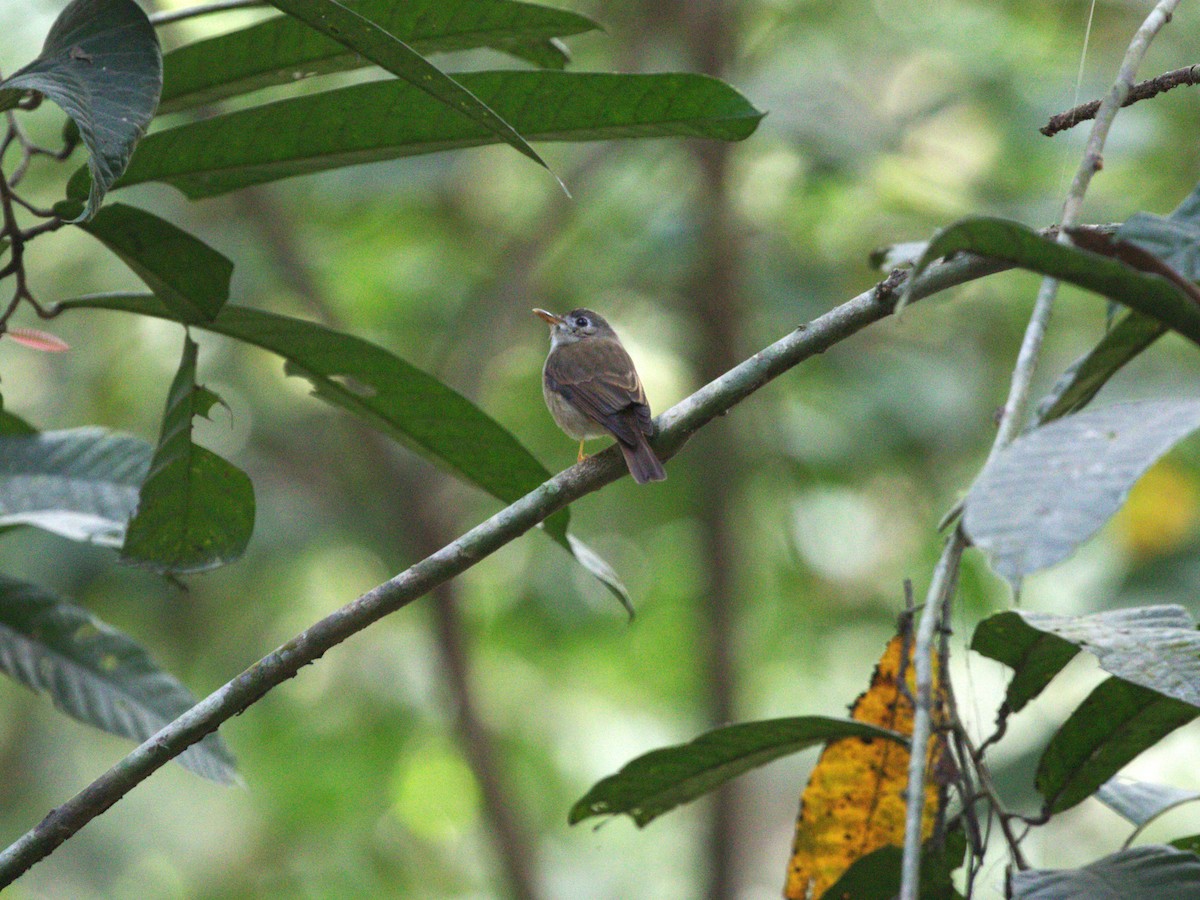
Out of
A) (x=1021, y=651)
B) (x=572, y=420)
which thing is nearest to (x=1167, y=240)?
(x=1021, y=651)

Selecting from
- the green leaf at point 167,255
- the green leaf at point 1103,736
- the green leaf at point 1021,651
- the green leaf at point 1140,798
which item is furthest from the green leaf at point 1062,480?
the green leaf at point 167,255

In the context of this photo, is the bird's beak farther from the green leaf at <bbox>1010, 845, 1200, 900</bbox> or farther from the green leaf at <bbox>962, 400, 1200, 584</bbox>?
the green leaf at <bbox>962, 400, 1200, 584</bbox>

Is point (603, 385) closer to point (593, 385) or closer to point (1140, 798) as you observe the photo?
point (593, 385)

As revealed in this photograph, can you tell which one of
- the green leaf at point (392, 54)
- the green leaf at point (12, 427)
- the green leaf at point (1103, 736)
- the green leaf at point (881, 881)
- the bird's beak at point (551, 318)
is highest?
the bird's beak at point (551, 318)

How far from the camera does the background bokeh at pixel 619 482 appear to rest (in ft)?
15.3

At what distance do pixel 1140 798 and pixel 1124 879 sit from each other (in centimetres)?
31

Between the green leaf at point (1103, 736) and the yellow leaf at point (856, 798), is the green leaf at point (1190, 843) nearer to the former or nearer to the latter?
the green leaf at point (1103, 736)

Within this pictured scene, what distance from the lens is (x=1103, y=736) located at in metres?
1.52

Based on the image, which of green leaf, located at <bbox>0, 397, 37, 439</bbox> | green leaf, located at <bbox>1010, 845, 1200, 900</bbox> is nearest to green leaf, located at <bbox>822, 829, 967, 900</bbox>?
green leaf, located at <bbox>1010, 845, 1200, 900</bbox>

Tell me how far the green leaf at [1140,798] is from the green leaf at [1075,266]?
2.53 ft

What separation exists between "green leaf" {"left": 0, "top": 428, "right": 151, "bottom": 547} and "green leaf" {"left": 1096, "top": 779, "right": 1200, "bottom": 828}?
62.5 inches

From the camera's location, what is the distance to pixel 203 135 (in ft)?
5.95

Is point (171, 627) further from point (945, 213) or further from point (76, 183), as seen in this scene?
point (76, 183)

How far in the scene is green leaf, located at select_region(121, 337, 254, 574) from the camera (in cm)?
182
